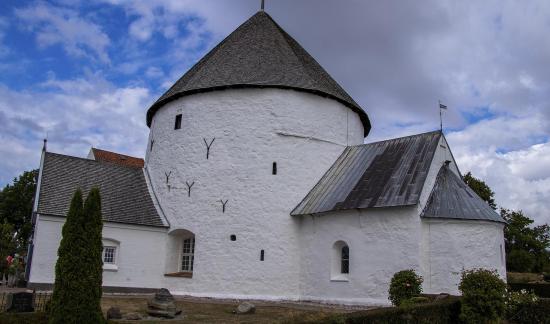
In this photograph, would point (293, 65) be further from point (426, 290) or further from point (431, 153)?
point (426, 290)

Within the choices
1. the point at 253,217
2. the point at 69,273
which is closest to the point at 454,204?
the point at 253,217

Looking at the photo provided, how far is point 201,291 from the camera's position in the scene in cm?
1797

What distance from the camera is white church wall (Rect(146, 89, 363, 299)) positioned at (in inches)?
704

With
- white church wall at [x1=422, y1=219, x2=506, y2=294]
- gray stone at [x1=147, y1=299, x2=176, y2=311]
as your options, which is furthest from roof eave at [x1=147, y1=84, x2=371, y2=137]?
gray stone at [x1=147, y1=299, x2=176, y2=311]

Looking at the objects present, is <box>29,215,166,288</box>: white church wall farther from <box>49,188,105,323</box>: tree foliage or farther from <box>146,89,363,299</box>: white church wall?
<box>49,188,105,323</box>: tree foliage

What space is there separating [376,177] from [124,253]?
30.6ft

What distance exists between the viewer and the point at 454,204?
1553 centimetres

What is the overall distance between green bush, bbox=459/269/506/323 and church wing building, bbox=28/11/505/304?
11.6 ft

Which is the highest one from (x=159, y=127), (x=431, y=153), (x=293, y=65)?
(x=293, y=65)

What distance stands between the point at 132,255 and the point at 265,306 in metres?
5.90

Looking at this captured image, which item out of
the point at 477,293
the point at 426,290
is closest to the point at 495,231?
the point at 426,290

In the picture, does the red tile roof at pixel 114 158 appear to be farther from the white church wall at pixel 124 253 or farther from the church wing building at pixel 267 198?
the white church wall at pixel 124 253

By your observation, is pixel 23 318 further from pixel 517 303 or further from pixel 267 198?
pixel 517 303

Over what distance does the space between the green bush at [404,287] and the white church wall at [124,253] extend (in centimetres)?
895
